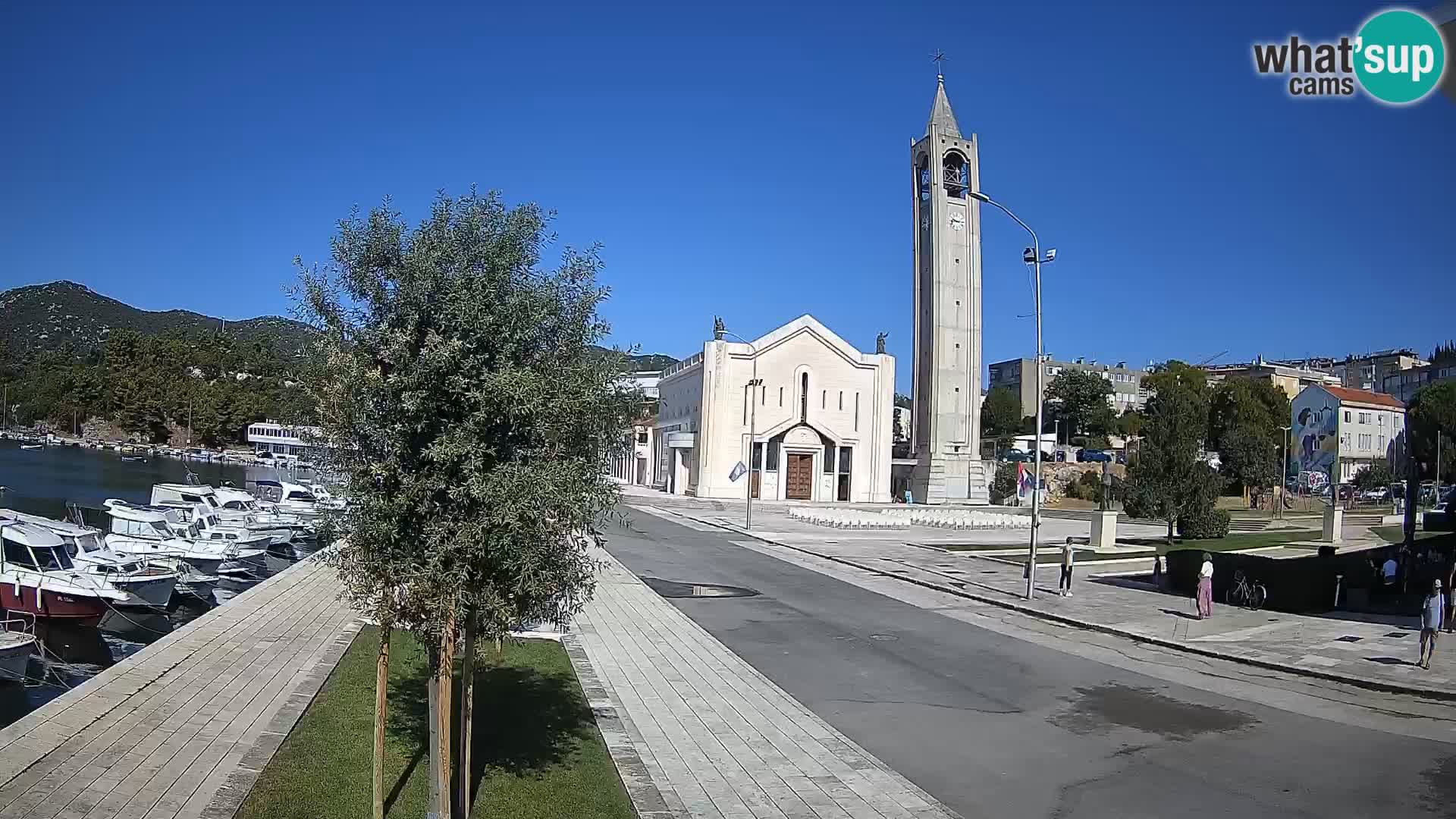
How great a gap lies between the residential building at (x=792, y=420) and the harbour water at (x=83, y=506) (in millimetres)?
33195

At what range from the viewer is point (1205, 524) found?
43562 millimetres

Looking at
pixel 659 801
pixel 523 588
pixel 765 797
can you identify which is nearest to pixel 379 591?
pixel 523 588

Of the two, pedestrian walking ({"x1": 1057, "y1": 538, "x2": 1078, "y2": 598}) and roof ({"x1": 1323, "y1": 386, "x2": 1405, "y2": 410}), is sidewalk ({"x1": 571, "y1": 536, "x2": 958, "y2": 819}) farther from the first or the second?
roof ({"x1": 1323, "y1": 386, "x2": 1405, "y2": 410})

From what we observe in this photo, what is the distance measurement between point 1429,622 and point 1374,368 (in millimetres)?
163263

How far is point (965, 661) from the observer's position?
16938mm

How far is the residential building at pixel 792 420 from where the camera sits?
242 feet

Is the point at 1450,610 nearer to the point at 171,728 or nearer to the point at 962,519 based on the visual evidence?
the point at 171,728

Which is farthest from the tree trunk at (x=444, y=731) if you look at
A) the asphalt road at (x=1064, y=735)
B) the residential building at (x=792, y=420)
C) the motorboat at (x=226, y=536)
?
the residential building at (x=792, y=420)

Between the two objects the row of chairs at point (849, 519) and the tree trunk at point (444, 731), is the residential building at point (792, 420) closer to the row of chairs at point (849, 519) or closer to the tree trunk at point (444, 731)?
the row of chairs at point (849, 519)

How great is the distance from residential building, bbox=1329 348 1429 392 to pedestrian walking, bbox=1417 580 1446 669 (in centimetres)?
14399

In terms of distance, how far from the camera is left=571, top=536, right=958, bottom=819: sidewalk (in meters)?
9.04

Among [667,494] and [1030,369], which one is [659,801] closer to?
[667,494]

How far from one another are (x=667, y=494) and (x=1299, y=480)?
199ft

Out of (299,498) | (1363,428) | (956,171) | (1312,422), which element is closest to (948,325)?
(956,171)
